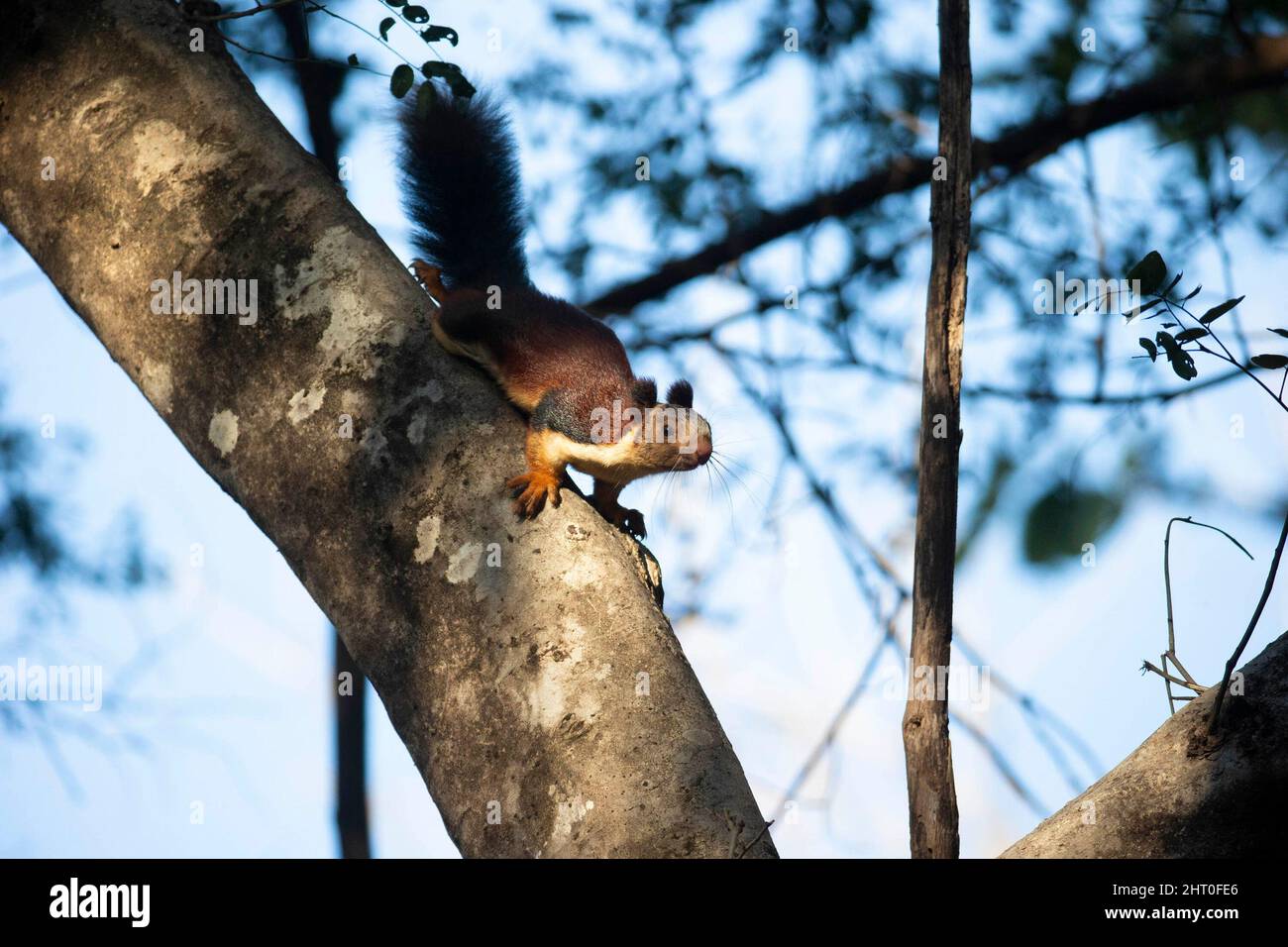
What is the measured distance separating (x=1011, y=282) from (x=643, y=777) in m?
3.77

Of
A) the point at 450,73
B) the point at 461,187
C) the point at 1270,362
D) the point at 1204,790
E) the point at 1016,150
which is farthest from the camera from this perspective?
the point at 1016,150

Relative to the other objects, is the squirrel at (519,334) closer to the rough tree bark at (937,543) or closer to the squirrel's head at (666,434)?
the squirrel's head at (666,434)

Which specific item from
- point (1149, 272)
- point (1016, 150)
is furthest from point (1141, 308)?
point (1016, 150)

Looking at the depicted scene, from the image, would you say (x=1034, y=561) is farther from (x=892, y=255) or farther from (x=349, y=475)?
(x=349, y=475)

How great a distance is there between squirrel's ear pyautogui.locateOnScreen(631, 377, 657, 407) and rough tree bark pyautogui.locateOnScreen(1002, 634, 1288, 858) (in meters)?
1.33

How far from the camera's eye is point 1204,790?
1826 millimetres

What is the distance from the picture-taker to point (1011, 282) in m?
5.04

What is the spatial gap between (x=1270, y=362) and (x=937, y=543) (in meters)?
0.69

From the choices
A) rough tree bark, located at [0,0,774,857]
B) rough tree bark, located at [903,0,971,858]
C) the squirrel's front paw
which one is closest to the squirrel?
the squirrel's front paw

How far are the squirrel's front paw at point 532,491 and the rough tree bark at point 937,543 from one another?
2.34ft

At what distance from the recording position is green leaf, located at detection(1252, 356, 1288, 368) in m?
2.22

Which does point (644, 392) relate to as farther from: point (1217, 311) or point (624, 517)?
Answer: point (1217, 311)
